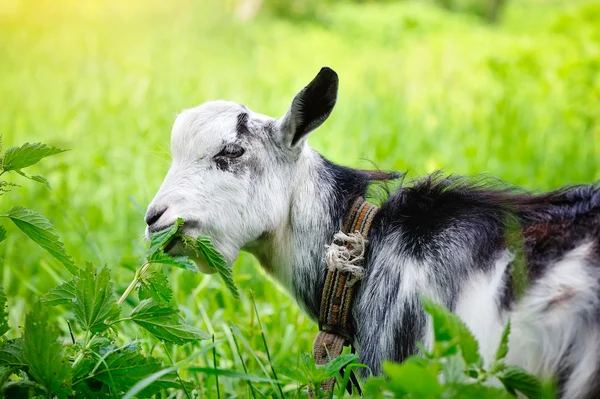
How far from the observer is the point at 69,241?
5102 millimetres

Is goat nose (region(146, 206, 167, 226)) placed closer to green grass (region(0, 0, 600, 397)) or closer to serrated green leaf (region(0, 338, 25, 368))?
green grass (region(0, 0, 600, 397))

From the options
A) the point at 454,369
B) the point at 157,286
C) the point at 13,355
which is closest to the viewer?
the point at 454,369

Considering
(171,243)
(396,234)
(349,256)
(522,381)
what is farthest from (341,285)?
(522,381)

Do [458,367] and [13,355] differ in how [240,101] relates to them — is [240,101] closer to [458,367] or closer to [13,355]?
[13,355]

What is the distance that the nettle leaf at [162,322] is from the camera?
8.00 ft

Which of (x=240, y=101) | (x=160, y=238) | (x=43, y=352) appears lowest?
(x=43, y=352)

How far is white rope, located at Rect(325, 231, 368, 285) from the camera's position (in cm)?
283

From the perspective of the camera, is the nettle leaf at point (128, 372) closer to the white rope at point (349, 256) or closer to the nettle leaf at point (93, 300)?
the nettle leaf at point (93, 300)

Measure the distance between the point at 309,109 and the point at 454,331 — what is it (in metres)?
1.27

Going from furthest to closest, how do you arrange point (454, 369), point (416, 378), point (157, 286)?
1. point (157, 286)
2. point (454, 369)
3. point (416, 378)

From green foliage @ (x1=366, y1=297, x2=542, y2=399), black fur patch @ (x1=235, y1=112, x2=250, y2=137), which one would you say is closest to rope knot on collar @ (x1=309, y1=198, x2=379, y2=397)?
black fur patch @ (x1=235, y1=112, x2=250, y2=137)

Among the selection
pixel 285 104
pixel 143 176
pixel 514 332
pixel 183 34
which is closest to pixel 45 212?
pixel 143 176

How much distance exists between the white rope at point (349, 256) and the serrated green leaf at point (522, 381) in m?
0.91

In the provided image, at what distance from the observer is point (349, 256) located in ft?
9.34
